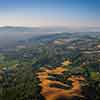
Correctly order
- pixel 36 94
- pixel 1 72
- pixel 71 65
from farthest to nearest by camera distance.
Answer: pixel 71 65, pixel 1 72, pixel 36 94

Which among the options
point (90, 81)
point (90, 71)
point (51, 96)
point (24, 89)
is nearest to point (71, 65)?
point (90, 71)

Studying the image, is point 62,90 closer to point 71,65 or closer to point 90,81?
point 90,81

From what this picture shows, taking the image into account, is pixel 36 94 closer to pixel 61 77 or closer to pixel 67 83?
pixel 67 83

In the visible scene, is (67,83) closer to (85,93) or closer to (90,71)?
(85,93)

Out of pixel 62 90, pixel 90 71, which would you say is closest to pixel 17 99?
pixel 62 90

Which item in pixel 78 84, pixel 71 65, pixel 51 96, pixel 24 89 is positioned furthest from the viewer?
pixel 71 65

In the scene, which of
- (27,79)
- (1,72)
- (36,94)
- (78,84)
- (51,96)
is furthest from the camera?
(1,72)

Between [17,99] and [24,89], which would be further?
[24,89]

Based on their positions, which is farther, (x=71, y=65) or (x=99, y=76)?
(x=71, y=65)

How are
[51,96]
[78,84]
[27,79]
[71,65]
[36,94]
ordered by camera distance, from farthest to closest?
[71,65]
[27,79]
[78,84]
[36,94]
[51,96]
